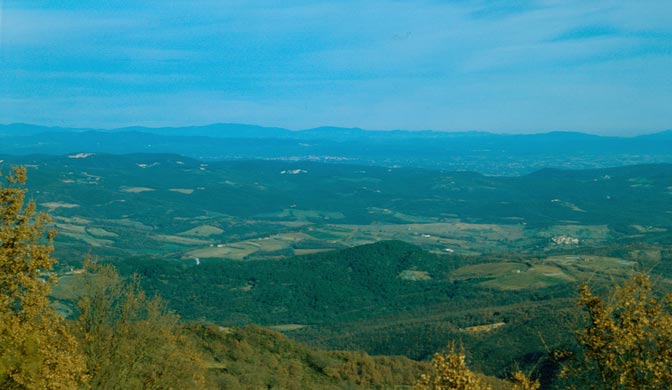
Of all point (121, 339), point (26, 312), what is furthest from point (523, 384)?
point (121, 339)

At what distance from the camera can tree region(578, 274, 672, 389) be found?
2203cm

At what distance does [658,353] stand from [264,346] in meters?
71.5

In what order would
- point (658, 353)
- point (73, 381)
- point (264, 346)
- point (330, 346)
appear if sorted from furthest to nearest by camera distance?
point (330, 346) → point (264, 346) → point (73, 381) → point (658, 353)

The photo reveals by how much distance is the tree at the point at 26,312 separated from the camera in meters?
25.6

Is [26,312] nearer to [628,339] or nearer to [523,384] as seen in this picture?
[523,384]

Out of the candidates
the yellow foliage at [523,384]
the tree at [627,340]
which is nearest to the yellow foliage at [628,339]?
the tree at [627,340]

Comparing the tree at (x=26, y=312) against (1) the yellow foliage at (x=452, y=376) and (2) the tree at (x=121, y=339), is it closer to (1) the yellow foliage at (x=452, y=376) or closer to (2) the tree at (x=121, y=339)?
(2) the tree at (x=121, y=339)

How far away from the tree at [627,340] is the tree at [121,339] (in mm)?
27607

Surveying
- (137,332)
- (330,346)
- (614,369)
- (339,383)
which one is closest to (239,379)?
(339,383)

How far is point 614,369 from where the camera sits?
22375 mm

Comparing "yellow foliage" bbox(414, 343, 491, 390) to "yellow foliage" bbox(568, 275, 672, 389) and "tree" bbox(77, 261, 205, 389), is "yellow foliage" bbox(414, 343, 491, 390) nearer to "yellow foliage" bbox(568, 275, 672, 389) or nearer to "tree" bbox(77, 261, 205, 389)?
"yellow foliage" bbox(568, 275, 672, 389)

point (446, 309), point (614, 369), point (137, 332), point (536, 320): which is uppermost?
point (614, 369)

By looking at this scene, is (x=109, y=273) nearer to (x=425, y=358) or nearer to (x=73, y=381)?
(x=73, y=381)

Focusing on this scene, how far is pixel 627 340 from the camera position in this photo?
22.1 meters
